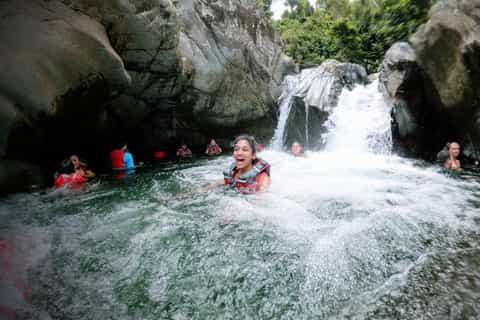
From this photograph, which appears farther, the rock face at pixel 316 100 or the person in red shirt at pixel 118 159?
the rock face at pixel 316 100

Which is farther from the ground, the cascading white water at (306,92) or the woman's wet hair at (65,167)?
the cascading white water at (306,92)

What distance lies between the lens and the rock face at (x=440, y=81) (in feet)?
22.5

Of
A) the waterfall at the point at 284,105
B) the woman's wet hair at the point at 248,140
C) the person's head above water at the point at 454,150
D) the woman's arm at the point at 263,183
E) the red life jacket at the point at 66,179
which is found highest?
the waterfall at the point at 284,105

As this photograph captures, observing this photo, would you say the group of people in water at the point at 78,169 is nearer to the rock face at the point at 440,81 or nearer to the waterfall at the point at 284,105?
the waterfall at the point at 284,105

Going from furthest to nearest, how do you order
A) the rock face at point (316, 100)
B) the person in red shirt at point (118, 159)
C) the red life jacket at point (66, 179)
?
the rock face at point (316, 100) < the person in red shirt at point (118, 159) < the red life jacket at point (66, 179)

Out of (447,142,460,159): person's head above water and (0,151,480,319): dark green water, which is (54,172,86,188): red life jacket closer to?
(0,151,480,319): dark green water

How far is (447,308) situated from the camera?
5.14ft

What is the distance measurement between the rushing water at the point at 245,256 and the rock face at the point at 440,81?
4475 mm

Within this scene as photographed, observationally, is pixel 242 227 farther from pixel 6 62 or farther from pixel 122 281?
pixel 6 62

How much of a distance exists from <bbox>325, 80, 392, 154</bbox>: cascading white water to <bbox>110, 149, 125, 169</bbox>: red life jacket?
830cm

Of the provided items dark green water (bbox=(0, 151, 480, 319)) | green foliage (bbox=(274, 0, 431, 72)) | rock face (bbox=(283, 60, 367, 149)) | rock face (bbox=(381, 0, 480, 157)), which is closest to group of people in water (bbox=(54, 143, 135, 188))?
dark green water (bbox=(0, 151, 480, 319))

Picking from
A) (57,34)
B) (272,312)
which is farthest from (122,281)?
(57,34)

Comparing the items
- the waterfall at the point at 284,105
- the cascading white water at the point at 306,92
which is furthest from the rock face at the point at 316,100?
the waterfall at the point at 284,105

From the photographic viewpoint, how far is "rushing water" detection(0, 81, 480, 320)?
165 cm
